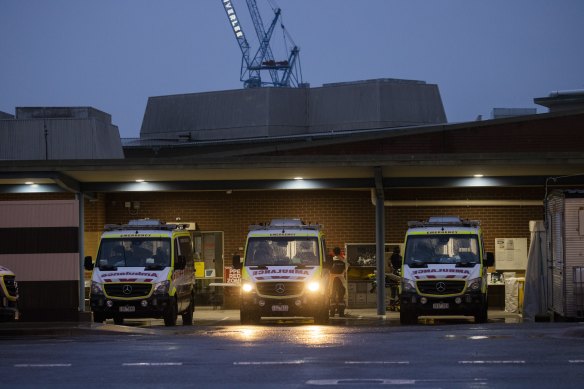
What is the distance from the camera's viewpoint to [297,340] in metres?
20.5

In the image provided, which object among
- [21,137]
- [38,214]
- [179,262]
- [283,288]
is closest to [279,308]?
[283,288]

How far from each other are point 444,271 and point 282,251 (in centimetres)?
389

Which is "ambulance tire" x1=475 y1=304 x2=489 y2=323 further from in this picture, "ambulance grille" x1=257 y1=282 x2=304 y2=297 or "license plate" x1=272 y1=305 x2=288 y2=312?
"license plate" x1=272 y1=305 x2=288 y2=312

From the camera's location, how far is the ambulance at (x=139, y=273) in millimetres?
27797

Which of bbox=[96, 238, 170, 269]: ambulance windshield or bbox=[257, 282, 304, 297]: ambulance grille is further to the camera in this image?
bbox=[96, 238, 170, 269]: ambulance windshield

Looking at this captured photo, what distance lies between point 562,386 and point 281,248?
15952 mm

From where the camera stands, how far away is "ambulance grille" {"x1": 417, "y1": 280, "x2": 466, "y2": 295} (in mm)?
27906

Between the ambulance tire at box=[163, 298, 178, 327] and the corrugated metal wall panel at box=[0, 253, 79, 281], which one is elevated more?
the corrugated metal wall panel at box=[0, 253, 79, 281]

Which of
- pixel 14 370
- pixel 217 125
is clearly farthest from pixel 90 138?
pixel 14 370

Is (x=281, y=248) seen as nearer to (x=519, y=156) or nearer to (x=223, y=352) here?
(x=519, y=156)

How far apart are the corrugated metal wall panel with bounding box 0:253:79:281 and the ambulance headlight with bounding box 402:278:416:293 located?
7676mm

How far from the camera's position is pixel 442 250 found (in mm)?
28688

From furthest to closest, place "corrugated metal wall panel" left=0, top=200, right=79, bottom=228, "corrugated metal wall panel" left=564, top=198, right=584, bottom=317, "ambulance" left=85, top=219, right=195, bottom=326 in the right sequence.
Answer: "ambulance" left=85, top=219, right=195, bottom=326 → "corrugated metal wall panel" left=564, top=198, right=584, bottom=317 → "corrugated metal wall panel" left=0, top=200, right=79, bottom=228

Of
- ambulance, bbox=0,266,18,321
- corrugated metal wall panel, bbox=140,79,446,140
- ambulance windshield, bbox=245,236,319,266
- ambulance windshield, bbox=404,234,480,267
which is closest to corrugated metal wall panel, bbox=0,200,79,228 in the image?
ambulance, bbox=0,266,18,321
